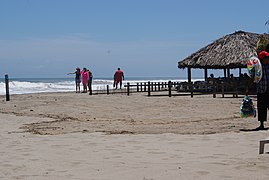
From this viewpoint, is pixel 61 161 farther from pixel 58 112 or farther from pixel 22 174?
pixel 58 112

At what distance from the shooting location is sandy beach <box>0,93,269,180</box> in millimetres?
5906

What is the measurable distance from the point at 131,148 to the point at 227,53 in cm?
1867

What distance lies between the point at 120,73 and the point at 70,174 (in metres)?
24.9

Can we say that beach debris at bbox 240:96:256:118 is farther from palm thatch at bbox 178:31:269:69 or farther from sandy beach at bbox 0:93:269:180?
palm thatch at bbox 178:31:269:69

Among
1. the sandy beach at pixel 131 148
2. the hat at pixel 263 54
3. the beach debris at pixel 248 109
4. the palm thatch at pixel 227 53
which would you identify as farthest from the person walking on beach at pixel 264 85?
the palm thatch at pixel 227 53

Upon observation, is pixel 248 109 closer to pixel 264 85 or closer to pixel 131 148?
pixel 264 85

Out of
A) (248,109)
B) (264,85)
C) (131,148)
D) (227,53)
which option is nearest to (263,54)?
(264,85)

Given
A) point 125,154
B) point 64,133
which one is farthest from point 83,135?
point 125,154

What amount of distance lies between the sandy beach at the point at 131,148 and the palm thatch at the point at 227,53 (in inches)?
424

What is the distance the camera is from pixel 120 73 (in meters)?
30.8

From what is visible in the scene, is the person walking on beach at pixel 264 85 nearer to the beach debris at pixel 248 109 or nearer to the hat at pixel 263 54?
the hat at pixel 263 54

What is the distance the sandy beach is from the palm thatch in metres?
10.8

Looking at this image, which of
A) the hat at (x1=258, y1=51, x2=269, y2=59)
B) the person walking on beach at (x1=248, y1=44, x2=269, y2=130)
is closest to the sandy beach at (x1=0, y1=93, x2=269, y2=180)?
the person walking on beach at (x1=248, y1=44, x2=269, y2=130)

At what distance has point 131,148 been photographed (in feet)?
25.9
